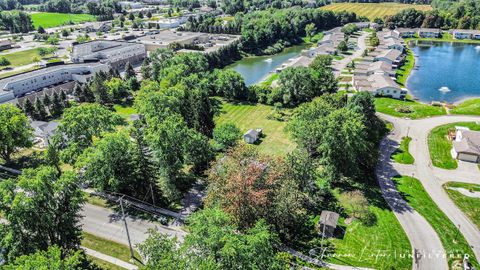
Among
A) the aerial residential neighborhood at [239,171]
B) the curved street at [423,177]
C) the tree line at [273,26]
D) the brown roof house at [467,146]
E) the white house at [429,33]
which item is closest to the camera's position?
the aerial residential neighborhood at [239,171]

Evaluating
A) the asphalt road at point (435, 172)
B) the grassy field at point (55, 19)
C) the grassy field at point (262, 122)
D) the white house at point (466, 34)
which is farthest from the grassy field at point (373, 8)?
the grassy field at point (55, 19)

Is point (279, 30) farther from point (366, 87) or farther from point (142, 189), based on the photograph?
point (142, 189)

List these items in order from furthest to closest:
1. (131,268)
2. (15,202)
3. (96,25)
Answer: (96,25) → (131,268) → (15,202)

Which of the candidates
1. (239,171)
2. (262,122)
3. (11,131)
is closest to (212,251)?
(239,171)

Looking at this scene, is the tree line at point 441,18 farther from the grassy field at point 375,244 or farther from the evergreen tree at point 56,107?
the evergreen tree at point 56,107

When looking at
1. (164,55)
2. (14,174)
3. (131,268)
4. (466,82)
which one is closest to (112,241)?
(131,268)

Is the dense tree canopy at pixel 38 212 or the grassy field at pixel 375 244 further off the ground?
the dense tree canopy at pixel 38 212

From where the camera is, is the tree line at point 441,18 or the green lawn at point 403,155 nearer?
the green lawn at point 403,155
